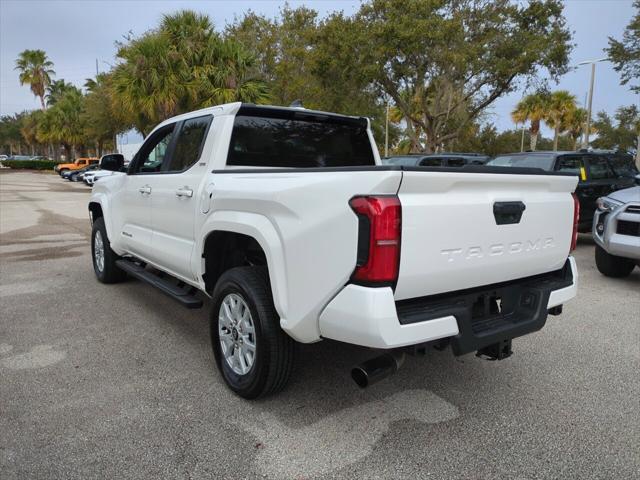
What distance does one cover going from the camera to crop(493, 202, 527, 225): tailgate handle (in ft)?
8.59

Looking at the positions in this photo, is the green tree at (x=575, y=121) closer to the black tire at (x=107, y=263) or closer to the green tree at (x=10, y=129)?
the black tire at (x=107, y=263)

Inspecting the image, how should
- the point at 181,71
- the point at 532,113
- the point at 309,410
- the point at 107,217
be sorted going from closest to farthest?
1. the point at 309,410
2. the point at 107,217
3. the point at 181,71
4. the point at 532,113

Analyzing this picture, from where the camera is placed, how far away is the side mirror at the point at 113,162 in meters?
5.18

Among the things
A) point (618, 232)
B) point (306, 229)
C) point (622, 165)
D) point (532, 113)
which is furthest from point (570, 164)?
point (532, 113)

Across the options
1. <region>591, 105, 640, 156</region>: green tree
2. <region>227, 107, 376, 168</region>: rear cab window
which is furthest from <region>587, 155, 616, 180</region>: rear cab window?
<region>591, 105, 640, 156</region>: green tree

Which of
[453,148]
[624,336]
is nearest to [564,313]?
[624,336]

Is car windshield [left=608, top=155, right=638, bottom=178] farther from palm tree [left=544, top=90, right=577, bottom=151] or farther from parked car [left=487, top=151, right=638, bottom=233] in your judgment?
palm tree [left=544, top=90, right=577, bottom=151]

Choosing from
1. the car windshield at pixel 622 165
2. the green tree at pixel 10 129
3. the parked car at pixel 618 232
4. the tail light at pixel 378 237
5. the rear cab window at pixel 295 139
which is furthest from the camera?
the green tree at pixel 10 129

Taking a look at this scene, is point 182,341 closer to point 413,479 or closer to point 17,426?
point 17,426

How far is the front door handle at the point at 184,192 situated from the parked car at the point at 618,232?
4.97 meters

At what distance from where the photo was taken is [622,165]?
991 cm

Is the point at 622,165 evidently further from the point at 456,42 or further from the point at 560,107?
the point at 560,107

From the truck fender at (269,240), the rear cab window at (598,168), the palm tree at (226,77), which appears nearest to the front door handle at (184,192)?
the truck fender at (269,240)

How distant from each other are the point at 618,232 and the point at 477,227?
4305 millimetres
